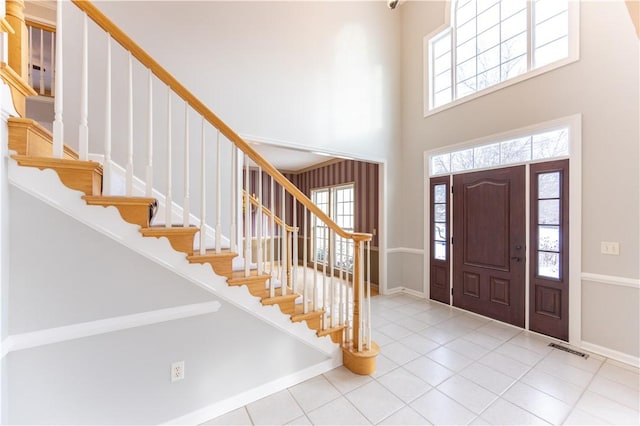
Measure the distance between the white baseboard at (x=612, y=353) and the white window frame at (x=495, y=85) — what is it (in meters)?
2.96

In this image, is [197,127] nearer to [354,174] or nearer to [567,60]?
[354,174]

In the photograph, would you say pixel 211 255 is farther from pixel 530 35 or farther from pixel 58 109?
pixel 530 35

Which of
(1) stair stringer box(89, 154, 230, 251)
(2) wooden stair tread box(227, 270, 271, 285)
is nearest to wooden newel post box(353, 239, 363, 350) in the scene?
(2) wooden stair tread box(227, 270, 271, 285)

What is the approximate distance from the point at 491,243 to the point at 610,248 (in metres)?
1.07

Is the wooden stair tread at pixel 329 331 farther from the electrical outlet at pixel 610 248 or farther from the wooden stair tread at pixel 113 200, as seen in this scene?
the electrical outlet at pixel 610 248

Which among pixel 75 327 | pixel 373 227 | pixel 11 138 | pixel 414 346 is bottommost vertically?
pixel 414 346

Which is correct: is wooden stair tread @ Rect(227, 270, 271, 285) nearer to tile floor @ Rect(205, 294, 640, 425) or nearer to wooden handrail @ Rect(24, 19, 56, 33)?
tile floor @ Rect(205, 294, 640, 425)

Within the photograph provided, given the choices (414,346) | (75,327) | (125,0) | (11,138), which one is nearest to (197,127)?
(125,0)

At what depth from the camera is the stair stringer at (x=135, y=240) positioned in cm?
129

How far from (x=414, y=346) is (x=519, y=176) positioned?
7.82 ft

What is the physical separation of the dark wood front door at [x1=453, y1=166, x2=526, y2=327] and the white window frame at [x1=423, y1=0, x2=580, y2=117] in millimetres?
1081

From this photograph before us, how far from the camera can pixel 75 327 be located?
1.38 meters

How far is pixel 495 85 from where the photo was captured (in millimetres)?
3389

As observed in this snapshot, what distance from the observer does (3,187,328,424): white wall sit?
129cm
